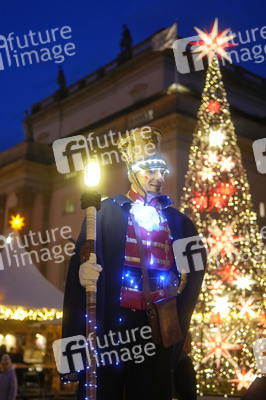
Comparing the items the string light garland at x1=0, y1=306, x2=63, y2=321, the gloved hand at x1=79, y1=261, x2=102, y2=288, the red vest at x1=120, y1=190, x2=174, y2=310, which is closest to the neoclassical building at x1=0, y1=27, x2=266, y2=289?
the string light garland at x1=0, y1=306, x2=63, y2=321

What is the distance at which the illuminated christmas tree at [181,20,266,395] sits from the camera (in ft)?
40.3

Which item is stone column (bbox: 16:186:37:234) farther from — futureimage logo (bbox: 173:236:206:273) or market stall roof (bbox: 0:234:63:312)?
futureimage logo (bbox: 173:236:206:273)

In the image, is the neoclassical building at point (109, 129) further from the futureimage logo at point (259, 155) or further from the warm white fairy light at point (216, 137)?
the warm white fairy light at point (216, 137)

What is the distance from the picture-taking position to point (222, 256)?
13.2 meters

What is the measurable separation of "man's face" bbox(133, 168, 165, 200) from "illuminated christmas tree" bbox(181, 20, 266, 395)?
8.05 metres

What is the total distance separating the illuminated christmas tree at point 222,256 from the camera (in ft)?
40.3

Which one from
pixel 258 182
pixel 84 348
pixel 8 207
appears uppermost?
pixel 8 207

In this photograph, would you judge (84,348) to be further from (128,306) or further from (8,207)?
(8,207)

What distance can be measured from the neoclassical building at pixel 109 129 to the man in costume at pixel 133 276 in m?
20.0

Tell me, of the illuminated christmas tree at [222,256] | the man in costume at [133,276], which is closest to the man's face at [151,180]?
the man in costume at [133,276]

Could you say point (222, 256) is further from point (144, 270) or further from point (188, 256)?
point (144, 270)

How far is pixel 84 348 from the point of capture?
3.78 meters

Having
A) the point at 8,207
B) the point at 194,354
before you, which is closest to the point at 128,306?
the point at 194,354

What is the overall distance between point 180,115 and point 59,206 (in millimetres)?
11830
